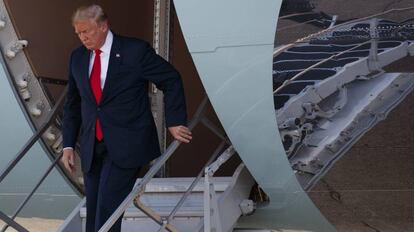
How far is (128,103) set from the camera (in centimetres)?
292

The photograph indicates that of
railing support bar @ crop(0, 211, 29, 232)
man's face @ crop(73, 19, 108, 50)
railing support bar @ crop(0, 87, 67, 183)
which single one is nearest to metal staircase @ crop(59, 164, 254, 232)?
railing support bar @ crop(0, 211, 29, 232)

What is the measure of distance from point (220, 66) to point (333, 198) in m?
0.68

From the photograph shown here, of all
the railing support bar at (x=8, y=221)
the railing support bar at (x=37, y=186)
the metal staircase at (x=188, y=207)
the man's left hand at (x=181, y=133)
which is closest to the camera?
the man's left hand at (x=181, y=133)

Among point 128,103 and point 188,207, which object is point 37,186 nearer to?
point 188,207

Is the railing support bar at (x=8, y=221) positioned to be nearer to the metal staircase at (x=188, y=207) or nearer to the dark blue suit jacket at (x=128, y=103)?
the metal staircase at (x=188, y=207)

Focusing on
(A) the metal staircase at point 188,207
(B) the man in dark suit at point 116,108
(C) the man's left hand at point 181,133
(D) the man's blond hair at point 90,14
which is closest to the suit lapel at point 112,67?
(B) the man in dark suit at point 116,108

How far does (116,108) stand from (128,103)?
0.05 meters

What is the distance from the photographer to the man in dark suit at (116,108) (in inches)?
113

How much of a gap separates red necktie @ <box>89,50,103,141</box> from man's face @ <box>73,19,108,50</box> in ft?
0.27

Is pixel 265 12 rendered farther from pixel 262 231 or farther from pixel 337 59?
pixel 262 231

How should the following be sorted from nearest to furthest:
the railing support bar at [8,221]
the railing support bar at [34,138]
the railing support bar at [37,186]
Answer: the railing support bar at [8,221], the railing support bar at [34,138], the railing support bar at [37,186]

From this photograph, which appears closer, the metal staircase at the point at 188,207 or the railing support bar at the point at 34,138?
the metal staircase at the point at 188,207

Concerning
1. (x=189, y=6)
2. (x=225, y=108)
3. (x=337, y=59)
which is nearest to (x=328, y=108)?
(x=337, y=59)

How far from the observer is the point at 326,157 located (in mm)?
2928
